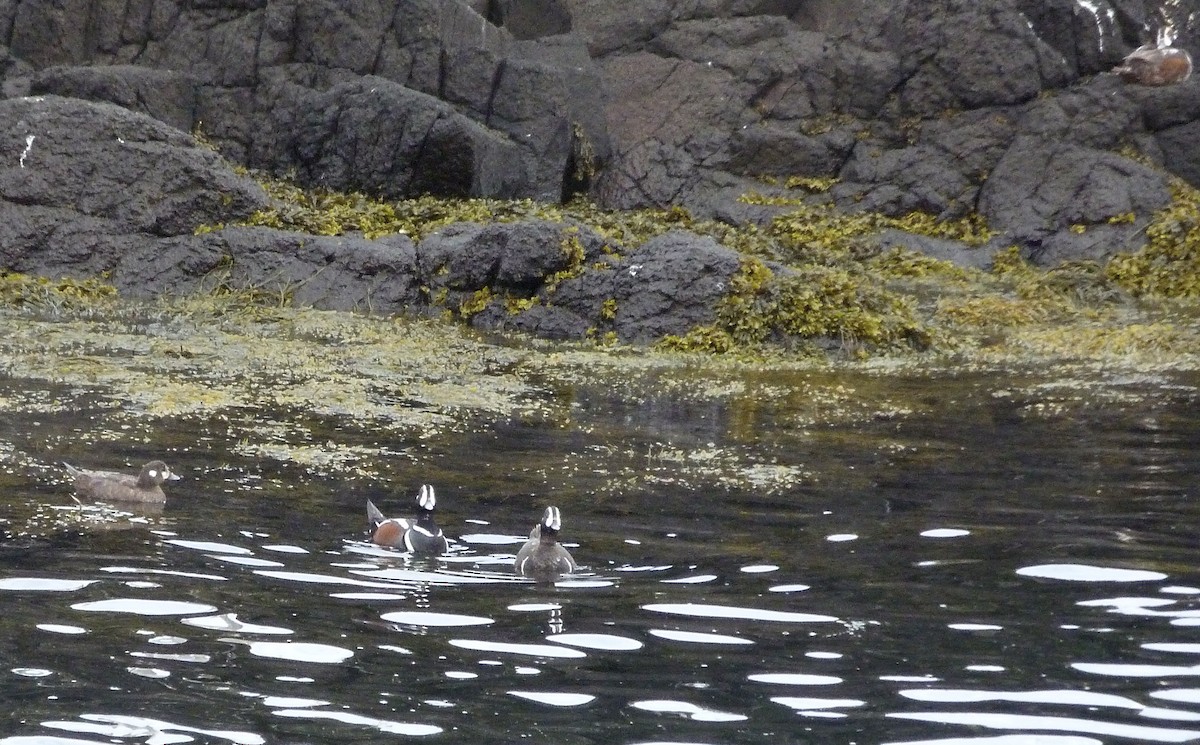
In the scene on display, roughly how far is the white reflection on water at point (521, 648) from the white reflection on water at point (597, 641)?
0.07m

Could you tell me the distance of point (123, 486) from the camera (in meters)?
6.97

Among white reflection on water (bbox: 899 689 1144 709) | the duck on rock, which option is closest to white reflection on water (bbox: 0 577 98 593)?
white reflection on water (bbox: 899 689 1144 709)

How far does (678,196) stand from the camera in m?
19.8

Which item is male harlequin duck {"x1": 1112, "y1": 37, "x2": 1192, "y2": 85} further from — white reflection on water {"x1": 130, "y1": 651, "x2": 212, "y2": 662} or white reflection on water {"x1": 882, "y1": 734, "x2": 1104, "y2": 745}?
white reflection on water {"x1": 130, "y1": 651, "x2": 212, "y2": 662}

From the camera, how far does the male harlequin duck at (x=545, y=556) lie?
612 centimetres

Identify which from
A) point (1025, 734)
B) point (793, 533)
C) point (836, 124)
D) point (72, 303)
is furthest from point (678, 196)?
point (1025, 734)

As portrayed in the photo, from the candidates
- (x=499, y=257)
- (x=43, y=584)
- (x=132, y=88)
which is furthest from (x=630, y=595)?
(x=132, y=88)

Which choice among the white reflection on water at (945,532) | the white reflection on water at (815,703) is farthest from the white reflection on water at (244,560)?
the white reflection on water at (945,532)

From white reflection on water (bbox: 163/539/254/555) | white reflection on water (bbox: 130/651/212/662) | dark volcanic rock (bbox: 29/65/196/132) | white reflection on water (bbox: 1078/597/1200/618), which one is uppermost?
dark volcanic rock (bbox: 29/65/196/132)

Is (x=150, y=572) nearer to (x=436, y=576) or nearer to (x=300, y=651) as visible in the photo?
(x=436, y=576)

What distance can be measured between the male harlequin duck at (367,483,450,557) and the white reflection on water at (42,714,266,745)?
2.12m

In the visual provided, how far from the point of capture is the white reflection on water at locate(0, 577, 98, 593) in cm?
564

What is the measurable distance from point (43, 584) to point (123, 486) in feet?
4.22

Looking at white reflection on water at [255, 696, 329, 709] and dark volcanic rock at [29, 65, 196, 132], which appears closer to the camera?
white reflection on water at [255, 696, 329, 709]
